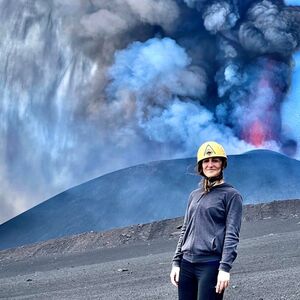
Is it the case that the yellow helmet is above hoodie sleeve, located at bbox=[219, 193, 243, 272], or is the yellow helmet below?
above

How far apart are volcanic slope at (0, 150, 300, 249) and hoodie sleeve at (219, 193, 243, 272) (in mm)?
27779

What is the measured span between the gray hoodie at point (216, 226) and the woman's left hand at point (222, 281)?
34 mm

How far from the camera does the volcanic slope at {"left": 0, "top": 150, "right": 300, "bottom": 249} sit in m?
31.3

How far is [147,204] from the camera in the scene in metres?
32.5

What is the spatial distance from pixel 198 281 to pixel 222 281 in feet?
0.60

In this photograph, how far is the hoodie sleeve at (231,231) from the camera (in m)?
2.69

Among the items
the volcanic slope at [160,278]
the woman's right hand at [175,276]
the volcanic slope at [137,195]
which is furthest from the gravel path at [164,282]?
the volcanic slope at [137,195]

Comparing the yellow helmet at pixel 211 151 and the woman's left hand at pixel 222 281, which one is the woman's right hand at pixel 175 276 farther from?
the yellow helmet at pixel 211 151

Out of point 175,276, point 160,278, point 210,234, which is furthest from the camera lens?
point 160,278

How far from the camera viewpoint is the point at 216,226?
2.81 meters

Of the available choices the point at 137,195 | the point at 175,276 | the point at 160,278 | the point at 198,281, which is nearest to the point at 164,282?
the point at 160,278

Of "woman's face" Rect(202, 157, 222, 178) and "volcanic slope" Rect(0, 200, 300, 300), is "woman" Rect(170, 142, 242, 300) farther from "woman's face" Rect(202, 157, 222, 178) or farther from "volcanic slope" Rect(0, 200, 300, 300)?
"volcanic slope" Rect(0, 200, 300, 300)

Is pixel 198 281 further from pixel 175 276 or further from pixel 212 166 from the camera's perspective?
pixel 212 166

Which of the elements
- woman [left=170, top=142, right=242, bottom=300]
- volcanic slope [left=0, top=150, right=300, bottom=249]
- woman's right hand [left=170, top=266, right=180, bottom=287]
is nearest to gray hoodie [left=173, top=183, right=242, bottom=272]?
woman [left=170, top=142, right=242, bottom=300]
